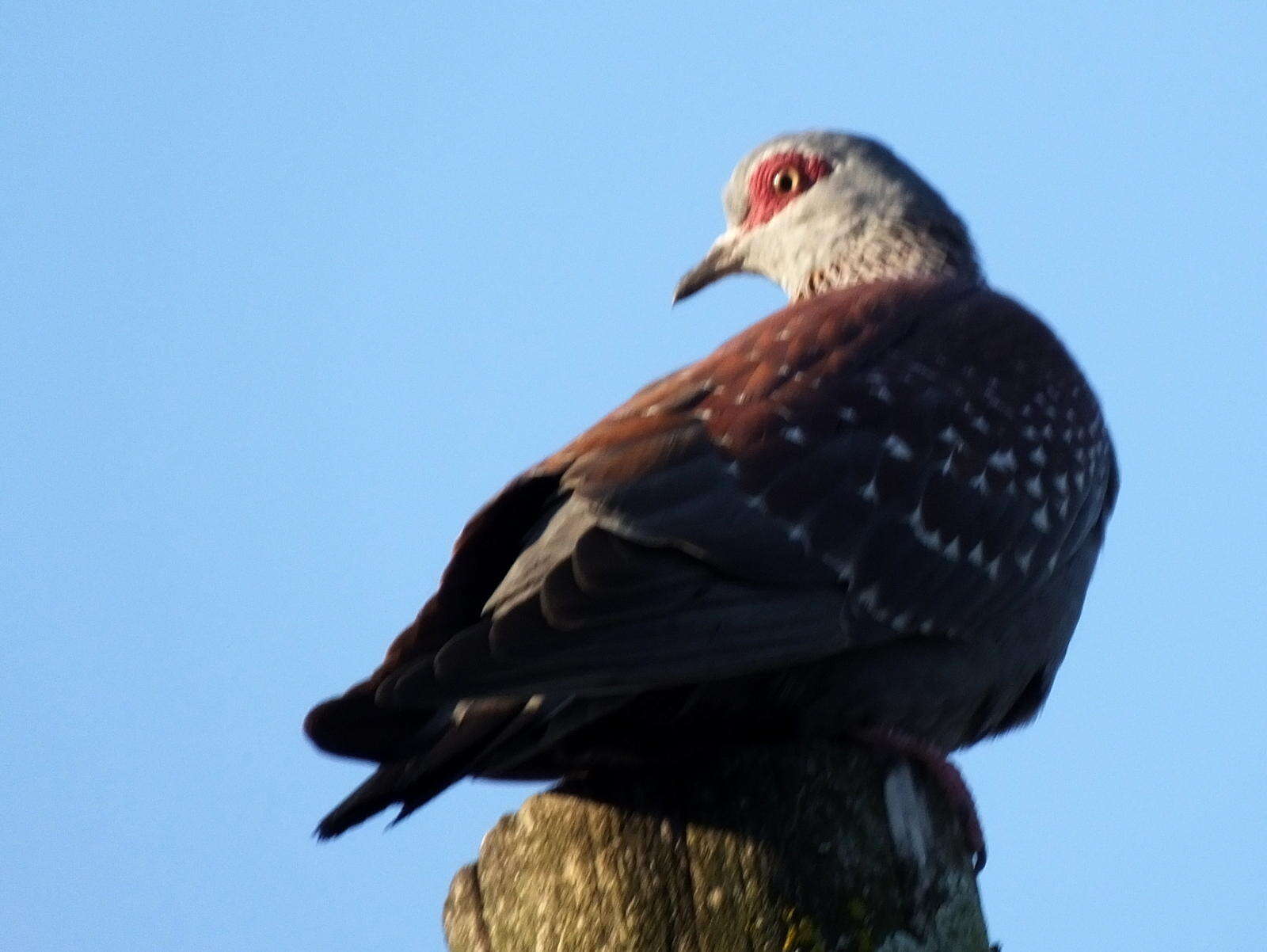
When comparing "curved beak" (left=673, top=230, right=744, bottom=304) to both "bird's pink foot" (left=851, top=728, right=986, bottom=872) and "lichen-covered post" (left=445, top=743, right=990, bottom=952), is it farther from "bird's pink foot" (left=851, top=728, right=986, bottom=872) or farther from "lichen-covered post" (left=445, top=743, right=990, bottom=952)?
"lichen-covered post" (left=445, top=743, right=990, bottom=952)

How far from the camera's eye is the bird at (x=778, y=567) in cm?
405

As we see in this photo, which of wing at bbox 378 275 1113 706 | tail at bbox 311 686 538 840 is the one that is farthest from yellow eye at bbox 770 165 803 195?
tail at bbox 311 686 538 840

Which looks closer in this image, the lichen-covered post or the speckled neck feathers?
the lichen-covered post

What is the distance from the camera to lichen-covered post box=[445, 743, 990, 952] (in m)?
3.43

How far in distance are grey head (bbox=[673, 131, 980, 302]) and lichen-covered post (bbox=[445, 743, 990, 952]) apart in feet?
13.0

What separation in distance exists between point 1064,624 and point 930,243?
2.49m

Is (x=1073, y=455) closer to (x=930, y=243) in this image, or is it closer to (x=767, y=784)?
(x=930, y=243)

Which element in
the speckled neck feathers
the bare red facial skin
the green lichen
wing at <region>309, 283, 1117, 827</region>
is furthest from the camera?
the bare red facial skin

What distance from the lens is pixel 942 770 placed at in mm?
4465

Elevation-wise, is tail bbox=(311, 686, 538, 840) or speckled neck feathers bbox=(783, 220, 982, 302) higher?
speckled neck feathers bbox=(783, 220, 982, 302)

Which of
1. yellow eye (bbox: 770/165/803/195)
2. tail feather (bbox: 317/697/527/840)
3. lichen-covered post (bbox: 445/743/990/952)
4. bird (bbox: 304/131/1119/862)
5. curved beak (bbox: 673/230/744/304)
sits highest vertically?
yellow eye (bbox: 770/165/803/195)

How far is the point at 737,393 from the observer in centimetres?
510

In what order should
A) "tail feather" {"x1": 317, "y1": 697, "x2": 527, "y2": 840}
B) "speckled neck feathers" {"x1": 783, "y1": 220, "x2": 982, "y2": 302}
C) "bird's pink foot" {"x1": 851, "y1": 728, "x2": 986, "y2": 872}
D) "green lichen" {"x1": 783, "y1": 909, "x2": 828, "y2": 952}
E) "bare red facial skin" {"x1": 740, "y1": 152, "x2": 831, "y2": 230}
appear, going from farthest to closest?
"bare red facial skin" {"x1": 740, "y1": 152, "x2": 831, "y2": 230} → "speckled neck feathers" {"x1": 783, "y1": 220, "x2": 982, "y2": 302} → "bird's pink foot" {"x1": 851, "y1": 728, "x2": 986, "y2": 872} → "tail feather" {"x1": 317, "y1": 697, "x2": 527, "y2": 840} → "green lichen" {"x1": 783, "y1": 909, "x2": 828, "y2": 952}

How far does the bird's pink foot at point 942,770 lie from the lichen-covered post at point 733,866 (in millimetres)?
558
